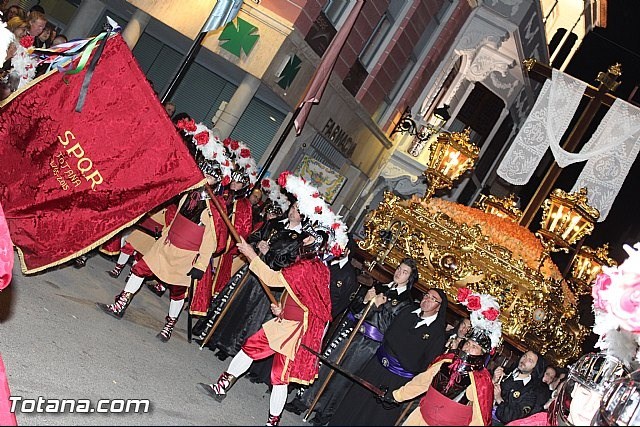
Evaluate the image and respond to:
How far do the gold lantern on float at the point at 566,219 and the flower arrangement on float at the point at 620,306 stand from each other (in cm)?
910

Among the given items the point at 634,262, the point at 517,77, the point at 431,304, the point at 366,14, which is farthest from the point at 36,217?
the point at 517,77

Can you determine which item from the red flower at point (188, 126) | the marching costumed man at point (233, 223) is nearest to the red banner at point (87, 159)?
the marching costumed man at point (233, 223)

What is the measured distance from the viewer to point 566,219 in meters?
12.2

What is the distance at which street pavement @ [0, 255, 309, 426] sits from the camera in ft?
9.05

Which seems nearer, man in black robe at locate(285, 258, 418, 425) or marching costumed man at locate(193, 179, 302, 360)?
man in black robe at locate(285, 258, 418, 425)

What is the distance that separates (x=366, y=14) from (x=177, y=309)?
11.7 meters

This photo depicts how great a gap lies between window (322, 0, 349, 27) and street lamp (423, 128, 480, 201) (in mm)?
4702

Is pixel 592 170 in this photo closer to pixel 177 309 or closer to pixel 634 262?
pixel 177 309

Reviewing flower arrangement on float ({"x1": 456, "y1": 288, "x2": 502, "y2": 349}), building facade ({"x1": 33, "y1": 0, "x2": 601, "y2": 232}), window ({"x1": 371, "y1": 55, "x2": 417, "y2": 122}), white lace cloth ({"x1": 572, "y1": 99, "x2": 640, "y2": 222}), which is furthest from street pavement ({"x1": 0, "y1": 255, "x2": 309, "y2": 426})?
window ({"x1": 371, "y1": 55, "x2": 417, "y2": 122})

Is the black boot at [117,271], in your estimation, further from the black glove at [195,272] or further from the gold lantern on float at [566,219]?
the gold lantern on float at [566,219]

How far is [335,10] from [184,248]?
1061cm

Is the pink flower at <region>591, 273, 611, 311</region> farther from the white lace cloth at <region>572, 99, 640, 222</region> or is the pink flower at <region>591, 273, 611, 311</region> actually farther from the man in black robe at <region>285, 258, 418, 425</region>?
the white lace cloth at <region>572, 99, 640, 222</region>

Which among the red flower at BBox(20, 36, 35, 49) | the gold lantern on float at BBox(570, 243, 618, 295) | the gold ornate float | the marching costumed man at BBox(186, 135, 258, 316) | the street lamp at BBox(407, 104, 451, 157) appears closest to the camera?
the marching costumed man at BBox(186, 135, 258, 316)

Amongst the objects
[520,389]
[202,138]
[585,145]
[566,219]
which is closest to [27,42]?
[202,138]
